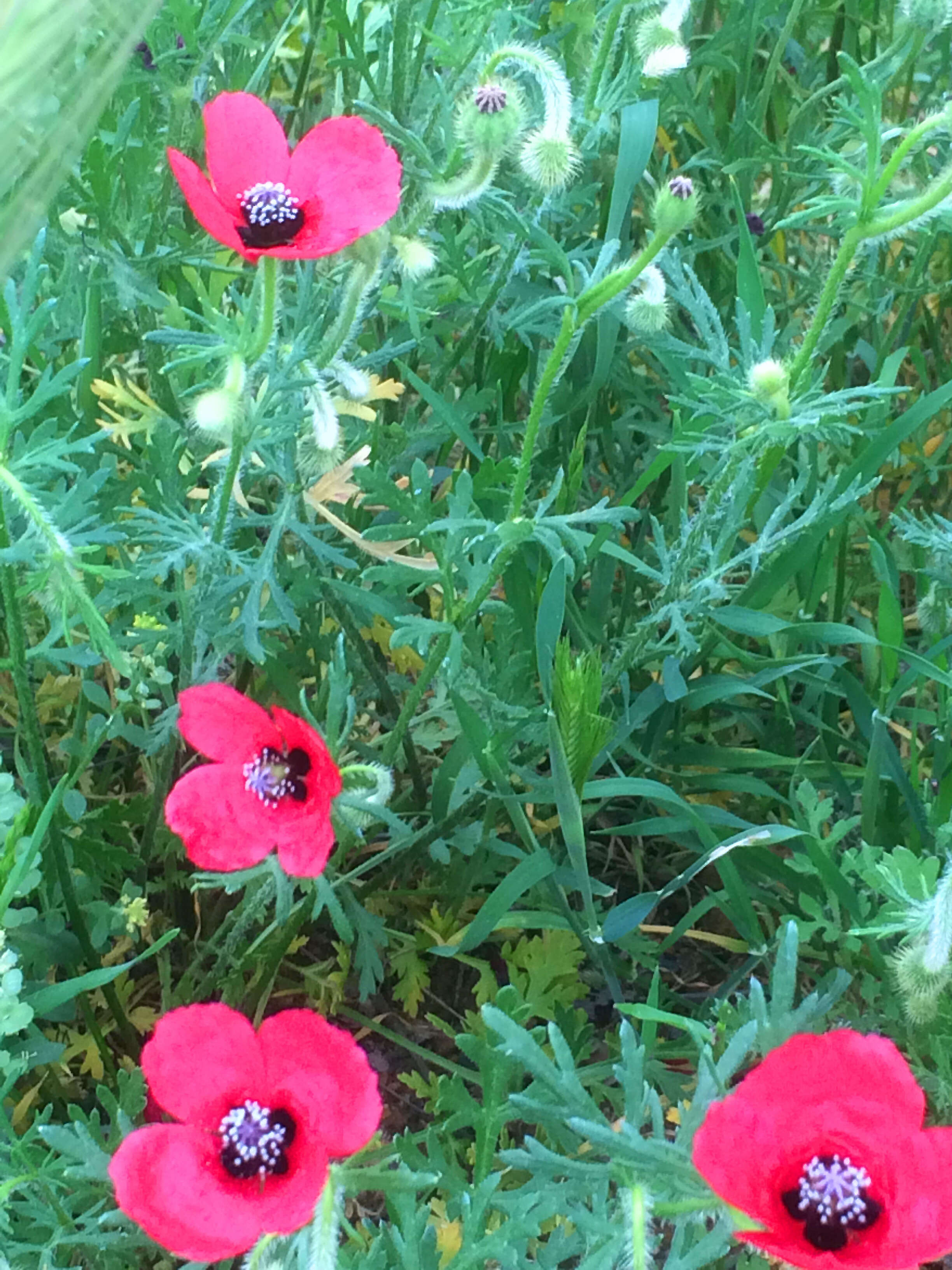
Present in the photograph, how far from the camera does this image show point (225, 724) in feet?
2.98

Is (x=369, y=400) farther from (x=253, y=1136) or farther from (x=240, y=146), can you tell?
(x=253, y=1136)

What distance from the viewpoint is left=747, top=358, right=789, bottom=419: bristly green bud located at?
2.76 feet

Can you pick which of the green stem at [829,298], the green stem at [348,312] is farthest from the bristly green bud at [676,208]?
the green stem at [348,312]

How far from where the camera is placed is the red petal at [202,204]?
2.52 feet

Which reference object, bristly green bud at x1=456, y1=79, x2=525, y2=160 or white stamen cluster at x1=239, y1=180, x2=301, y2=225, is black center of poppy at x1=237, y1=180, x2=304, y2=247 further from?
bristly green bud at x1=456, y1=79, x2=525, y2=160

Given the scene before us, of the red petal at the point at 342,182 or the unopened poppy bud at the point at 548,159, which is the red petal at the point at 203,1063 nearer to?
the red petal at the point at 342,182

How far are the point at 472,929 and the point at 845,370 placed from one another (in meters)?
0.92

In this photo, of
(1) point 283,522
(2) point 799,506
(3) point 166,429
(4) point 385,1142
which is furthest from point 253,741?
(2) point 799,506

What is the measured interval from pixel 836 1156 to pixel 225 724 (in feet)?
1.67

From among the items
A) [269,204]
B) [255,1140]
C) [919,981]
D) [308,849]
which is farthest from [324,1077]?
[269,204]

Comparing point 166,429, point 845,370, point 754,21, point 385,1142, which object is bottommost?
point 385,1142

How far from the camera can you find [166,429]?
42.8 inches

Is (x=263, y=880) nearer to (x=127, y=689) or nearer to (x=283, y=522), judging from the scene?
(x=127, y=689)

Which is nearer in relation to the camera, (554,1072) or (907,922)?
(554,1072)
